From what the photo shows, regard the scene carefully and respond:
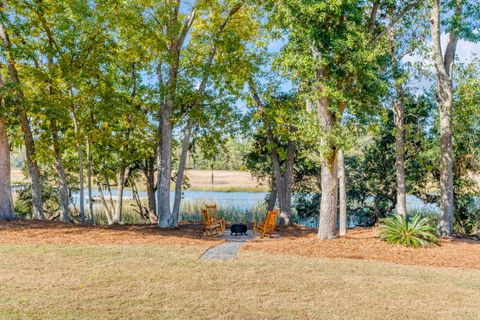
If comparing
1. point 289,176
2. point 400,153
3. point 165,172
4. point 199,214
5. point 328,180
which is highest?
point 400,153

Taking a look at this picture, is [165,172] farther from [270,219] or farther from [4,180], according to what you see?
[4,180]

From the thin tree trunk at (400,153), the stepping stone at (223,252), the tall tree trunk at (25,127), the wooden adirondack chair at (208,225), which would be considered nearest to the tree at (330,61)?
the stepping stone at (223,252)

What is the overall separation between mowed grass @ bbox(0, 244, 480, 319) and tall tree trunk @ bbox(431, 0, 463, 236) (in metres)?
6.05

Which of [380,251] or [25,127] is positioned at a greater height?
[25,127]

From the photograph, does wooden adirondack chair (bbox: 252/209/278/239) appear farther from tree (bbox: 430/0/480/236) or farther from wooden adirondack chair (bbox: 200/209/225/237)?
tree (bbox: 430/0/480/236)

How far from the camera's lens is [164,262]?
7371mm

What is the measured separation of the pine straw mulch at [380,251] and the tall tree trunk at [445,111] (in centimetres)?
270

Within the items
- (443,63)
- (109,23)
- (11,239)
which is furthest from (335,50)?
(11,239)

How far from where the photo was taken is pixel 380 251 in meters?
9.23

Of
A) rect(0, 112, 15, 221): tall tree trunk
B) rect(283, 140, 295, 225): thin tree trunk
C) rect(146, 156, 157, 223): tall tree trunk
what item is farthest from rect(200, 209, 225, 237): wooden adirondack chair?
rect(0, 112, 15, 221): tall tree trunk

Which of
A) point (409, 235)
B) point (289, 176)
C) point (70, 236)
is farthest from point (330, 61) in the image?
point (70, 236)

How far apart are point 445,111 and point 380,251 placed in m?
6.58

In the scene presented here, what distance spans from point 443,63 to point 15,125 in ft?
51.7

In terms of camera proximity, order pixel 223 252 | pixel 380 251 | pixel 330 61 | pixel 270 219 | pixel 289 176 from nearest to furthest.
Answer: pixel 223 252
pixel 380 251
pixel 330 61
pixel 270 219
pixel 289 176
